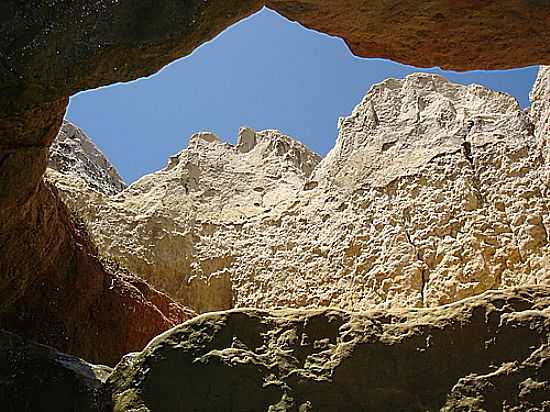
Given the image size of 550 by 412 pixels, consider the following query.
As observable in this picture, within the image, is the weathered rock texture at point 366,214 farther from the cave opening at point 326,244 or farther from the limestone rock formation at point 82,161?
the limestone rock formation at point 82,161

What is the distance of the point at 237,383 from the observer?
2645 mm

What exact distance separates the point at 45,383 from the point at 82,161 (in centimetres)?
720

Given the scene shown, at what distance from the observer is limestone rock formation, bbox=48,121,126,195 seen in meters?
9.16

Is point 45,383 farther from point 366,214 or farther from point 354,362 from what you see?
point 366,214

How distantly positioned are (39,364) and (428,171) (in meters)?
5.32

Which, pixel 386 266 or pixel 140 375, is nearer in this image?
pixel 140 375

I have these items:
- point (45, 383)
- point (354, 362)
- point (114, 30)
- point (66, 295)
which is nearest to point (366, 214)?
point (66, 295)

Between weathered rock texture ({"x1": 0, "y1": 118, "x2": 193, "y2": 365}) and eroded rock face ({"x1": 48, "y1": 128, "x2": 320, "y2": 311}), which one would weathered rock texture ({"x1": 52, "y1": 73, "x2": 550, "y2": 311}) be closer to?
eroded rock face ({"x1": 48, "y1": 128, "x2": 320, "y2": 311})

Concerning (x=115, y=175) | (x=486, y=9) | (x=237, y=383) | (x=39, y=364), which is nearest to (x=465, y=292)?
(x=486, y=9)

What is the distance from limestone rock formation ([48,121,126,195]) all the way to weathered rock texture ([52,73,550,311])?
638 millimetres

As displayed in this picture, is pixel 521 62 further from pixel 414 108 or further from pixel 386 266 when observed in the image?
pixel 414 108

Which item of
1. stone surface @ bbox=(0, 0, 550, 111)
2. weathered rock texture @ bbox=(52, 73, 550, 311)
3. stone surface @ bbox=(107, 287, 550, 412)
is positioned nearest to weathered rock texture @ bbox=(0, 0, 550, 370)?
stone surface @ bbox=(0, 0, 550, 111)

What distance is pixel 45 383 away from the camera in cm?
290

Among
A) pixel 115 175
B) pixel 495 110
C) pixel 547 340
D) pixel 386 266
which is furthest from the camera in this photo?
pixel 115 175
